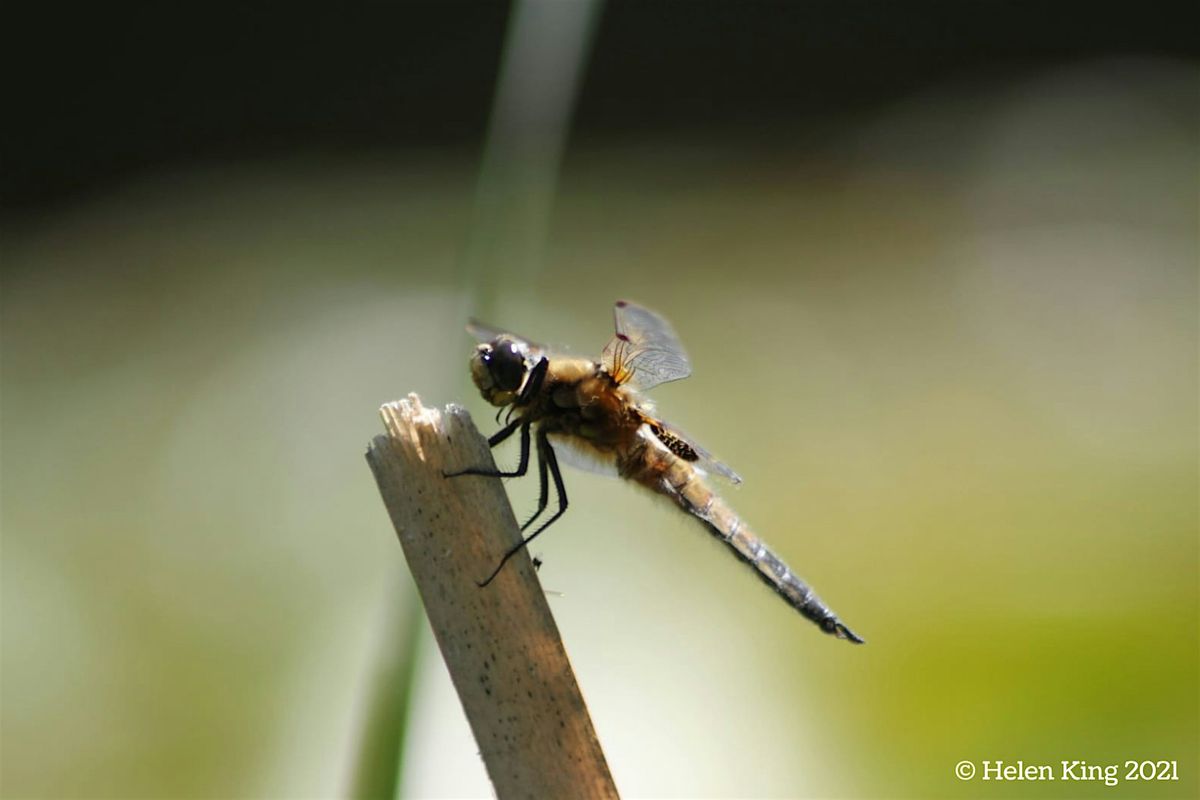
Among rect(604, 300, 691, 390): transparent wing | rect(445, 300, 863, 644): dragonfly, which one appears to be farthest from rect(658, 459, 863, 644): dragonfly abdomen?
rect(604, 300, 691, 390): transparent wing

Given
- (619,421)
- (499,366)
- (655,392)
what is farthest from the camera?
(655,392)

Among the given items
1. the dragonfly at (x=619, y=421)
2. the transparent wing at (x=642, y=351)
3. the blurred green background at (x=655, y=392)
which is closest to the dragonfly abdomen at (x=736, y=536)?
the dragonfly at (x=619, y=421)

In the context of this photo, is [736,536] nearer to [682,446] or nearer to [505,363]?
[682,446]

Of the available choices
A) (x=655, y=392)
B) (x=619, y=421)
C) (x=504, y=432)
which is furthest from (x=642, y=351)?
(x=655, y=392)

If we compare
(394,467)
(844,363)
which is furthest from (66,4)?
(394,467)

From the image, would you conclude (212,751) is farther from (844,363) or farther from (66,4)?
(66,4)

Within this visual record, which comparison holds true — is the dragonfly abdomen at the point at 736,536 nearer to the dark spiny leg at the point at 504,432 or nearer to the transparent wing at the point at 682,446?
the transparent wing at the point at 682,446
